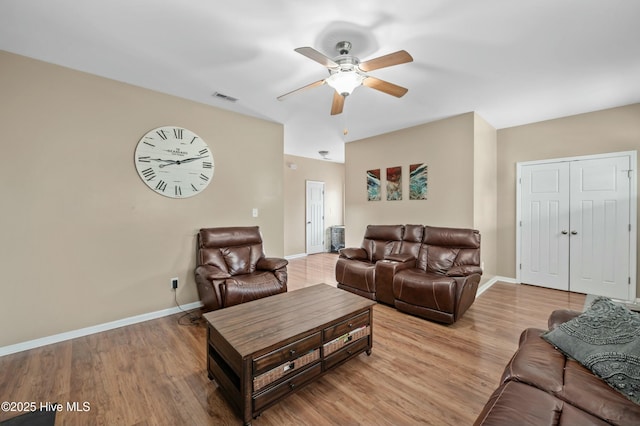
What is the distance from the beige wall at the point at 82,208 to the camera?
238 cm

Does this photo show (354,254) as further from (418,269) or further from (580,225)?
(580,225)

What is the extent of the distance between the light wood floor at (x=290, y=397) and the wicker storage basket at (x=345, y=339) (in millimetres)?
223

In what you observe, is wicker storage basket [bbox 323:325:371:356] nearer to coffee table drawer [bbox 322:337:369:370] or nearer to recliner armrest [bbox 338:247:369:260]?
coffee table drawer [bbox 322:337:369:370]

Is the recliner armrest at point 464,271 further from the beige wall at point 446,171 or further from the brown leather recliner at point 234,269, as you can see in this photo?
the brown leather recliner at point 234,269

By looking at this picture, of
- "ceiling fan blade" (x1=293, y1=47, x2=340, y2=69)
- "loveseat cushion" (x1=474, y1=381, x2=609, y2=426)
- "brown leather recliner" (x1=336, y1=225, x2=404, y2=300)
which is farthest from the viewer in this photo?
"brown leather recliner" (x1=336, y1=225, x2=404, y2=300)

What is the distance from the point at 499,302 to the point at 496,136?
9.40 feet

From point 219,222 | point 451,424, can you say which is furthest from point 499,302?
point 219,222

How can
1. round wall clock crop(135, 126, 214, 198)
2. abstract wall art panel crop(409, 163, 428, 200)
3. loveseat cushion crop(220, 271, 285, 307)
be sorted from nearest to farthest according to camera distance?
loveseat cushion crop(220, 271, 285, 307)
round wall clock crop(135, 126, 214, 198)
abstract wall art panel crop(409, 163, 428, 200)

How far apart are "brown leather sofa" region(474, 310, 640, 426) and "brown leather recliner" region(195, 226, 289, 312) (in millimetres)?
2311

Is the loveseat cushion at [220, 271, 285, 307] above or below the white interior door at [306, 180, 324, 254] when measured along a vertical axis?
below

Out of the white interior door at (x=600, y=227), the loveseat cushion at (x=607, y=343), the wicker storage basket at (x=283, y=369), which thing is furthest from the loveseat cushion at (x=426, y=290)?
the white interior door at (x=600, y=227)

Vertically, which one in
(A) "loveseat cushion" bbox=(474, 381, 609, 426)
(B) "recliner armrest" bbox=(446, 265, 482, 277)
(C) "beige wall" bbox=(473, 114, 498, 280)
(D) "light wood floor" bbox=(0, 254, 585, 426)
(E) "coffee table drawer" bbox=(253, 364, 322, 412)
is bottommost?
(D) "light wood floor" bbox=(0, 254, 585, 426)

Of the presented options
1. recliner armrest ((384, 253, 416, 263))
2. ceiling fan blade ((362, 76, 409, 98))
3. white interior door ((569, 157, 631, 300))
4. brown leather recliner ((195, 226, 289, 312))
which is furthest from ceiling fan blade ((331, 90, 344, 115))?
white interior door ((569, 157, 631, 300))

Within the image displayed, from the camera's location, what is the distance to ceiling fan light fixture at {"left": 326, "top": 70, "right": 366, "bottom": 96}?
7.23 feet
